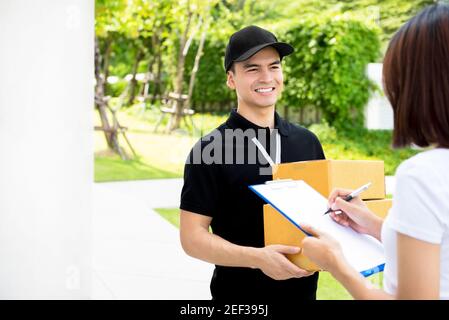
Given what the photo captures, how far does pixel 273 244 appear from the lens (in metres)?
1.57

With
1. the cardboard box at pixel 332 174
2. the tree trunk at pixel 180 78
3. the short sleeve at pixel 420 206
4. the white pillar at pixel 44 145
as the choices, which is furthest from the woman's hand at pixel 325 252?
the tree trunk at pixel 180 78

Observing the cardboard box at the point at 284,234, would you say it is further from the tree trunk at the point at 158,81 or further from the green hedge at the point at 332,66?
the tree trunk at the point at 158,81

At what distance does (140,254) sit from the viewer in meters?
5.13

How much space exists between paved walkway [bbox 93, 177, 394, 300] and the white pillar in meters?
1.55

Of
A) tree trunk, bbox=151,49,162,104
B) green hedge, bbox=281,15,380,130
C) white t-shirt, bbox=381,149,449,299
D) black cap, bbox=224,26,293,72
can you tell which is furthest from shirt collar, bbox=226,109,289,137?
tree trunk, bbox=151,49,162,104

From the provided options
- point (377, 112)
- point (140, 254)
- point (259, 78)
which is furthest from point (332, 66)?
point (259, 78)

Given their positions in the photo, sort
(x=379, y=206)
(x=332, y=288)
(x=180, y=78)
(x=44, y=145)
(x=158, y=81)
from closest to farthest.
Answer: (x=379, y=206)
(x=44, y=145)
(x=332, y=288)
(x=180, y=78)
(x=158, y=81)

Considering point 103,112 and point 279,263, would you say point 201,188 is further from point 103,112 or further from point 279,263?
point 103,112

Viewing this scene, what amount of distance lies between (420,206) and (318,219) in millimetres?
377

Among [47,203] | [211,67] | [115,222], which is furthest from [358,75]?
[47,203]

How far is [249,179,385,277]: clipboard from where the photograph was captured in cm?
136

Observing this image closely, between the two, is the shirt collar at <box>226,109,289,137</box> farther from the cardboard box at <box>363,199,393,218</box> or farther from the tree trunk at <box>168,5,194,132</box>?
the tree trunk at <box>168,5,194,132</box>
